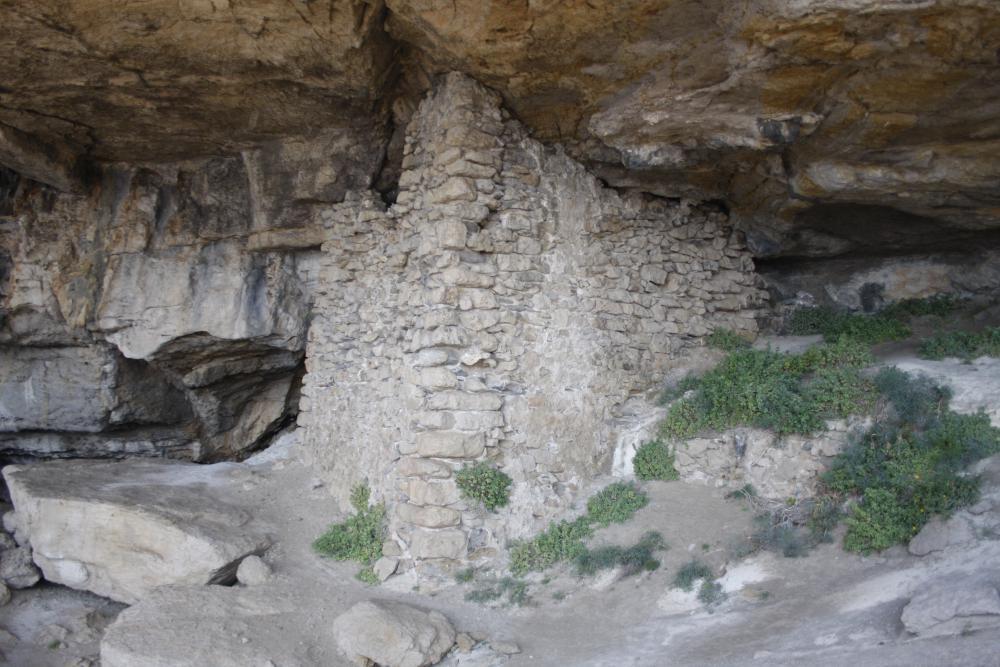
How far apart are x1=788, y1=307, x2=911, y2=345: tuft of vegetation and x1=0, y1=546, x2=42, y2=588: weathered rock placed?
7.49 meters

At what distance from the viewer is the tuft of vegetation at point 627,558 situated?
5152mm

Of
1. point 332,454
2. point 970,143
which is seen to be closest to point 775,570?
point 970,143

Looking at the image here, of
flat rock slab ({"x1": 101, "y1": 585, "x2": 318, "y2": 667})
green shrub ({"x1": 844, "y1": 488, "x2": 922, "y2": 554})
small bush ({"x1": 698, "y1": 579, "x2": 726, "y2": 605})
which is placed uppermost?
green shrub ({"x1": 844, "y1": 488, "x2": 922, "y2": 554})

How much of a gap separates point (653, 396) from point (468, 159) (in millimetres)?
2683

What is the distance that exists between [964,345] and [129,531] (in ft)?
22.6

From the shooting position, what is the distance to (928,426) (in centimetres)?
504

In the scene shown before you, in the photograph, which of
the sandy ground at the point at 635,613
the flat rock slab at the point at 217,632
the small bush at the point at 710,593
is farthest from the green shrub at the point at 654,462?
the flat rock slab at the point at 217,632

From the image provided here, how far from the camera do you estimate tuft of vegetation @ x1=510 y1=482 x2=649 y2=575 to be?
18.0 ft

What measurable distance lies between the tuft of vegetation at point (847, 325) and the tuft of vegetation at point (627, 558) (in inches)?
110

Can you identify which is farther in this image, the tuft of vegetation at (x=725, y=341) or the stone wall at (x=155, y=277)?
the stone wall at (x=155, y=277)

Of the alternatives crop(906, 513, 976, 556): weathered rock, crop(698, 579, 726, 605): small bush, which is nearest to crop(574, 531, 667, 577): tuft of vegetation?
crop(698, 579, 726, 605): small bush

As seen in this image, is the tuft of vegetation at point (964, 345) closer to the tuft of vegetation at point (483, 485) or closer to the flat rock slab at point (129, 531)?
the tuft of vegetation at point (483, 485)

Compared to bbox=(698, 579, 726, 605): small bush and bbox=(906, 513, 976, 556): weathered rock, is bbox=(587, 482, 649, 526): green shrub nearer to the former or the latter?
bbox=(698, 579, 726, 605): small bush

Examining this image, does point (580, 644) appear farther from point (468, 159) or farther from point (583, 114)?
point (583, 114)
